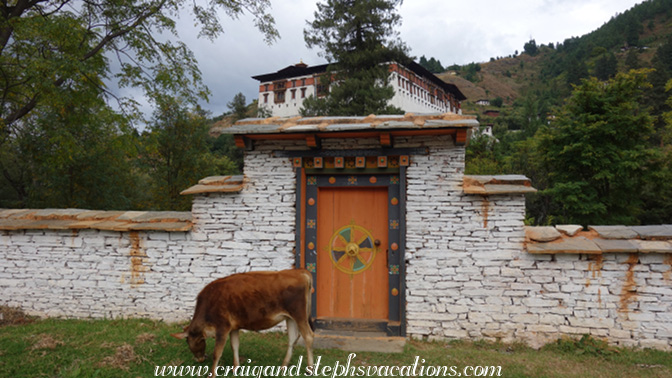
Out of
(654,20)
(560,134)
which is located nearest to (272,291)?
(560,134)

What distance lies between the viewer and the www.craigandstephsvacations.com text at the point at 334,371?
14.6 ft

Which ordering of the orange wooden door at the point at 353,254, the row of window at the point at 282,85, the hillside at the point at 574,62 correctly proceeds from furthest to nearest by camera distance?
1. the hillside at the point at 574,62
2. the row of window at the point at 282,85
3. the orange wooden door at the point at 353,254

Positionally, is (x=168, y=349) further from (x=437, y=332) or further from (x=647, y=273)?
(x=647, y=273)

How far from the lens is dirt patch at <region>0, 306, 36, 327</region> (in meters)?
6.40

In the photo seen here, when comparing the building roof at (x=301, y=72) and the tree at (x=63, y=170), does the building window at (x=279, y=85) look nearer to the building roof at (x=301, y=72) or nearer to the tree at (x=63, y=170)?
the building roof at (x=301, y=72)

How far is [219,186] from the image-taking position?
6457 millimetres

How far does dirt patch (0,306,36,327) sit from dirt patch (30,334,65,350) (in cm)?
151

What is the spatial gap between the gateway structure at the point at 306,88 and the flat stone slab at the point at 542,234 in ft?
136

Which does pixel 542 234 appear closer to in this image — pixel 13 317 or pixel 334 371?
pixel 334 371

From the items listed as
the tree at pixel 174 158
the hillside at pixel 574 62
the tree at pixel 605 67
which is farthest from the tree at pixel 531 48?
the tree at pixel 174 158

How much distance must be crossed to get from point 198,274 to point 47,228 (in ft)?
9.37

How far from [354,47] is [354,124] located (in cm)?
2386

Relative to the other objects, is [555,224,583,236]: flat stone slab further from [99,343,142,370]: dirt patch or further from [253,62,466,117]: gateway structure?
[253,62,466,117]: gateway structure

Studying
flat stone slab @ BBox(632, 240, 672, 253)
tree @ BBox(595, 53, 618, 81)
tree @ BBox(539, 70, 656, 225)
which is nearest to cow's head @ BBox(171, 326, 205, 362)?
flat stone slab @ BBox(632, 240, 672, 253)
